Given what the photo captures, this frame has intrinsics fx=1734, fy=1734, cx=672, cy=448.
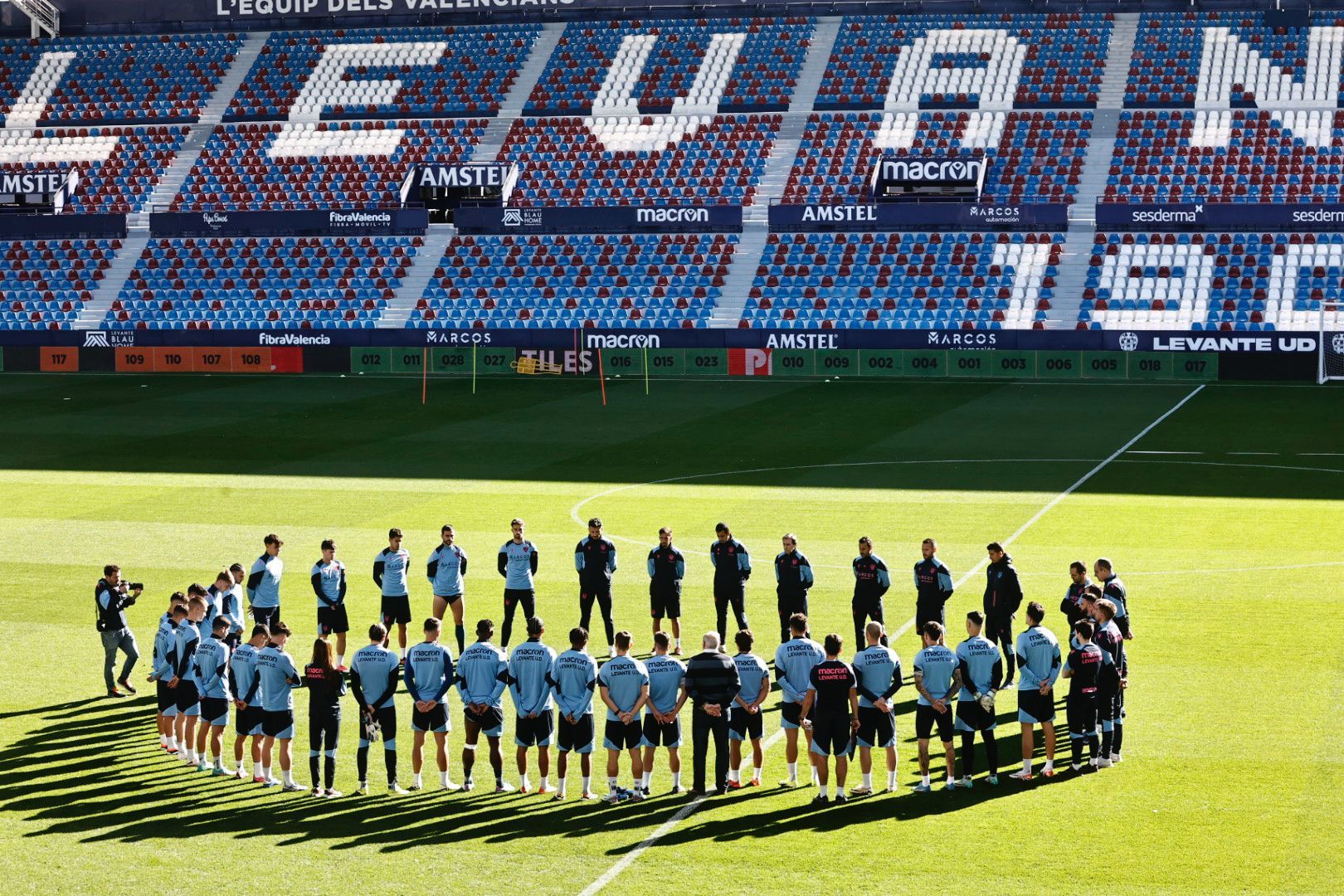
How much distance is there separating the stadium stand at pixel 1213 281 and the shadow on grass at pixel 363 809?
3735cm

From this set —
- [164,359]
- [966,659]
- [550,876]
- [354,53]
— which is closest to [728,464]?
[966,659]

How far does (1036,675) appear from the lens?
1562 cm

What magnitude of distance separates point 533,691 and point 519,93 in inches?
2051

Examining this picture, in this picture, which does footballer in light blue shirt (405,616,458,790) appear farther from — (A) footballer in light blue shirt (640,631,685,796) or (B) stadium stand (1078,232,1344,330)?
(B) stadium stand (1078,232,1344,330)

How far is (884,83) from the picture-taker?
202 ft

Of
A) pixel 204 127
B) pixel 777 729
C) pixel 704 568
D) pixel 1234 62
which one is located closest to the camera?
pixel 777 729

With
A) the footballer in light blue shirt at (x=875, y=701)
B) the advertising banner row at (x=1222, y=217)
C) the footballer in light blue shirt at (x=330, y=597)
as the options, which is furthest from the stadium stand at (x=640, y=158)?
the footballer in light blue shirt at (x=875, y=701)

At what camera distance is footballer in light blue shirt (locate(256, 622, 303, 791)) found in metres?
15.4

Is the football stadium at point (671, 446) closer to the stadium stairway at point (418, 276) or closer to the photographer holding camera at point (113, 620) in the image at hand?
the photographer holding camera at point (113, 620)

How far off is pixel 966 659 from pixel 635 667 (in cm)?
294

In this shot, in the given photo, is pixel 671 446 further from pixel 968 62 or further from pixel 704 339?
pixel 968 62

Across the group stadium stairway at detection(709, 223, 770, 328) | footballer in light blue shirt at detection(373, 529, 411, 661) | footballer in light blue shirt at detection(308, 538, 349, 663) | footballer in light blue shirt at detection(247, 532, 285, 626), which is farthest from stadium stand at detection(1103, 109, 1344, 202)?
footballer in light blue shirt at detection(247, 532, 285, 626)

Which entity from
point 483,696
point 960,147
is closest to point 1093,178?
point 960,147

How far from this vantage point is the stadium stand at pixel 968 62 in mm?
60438
